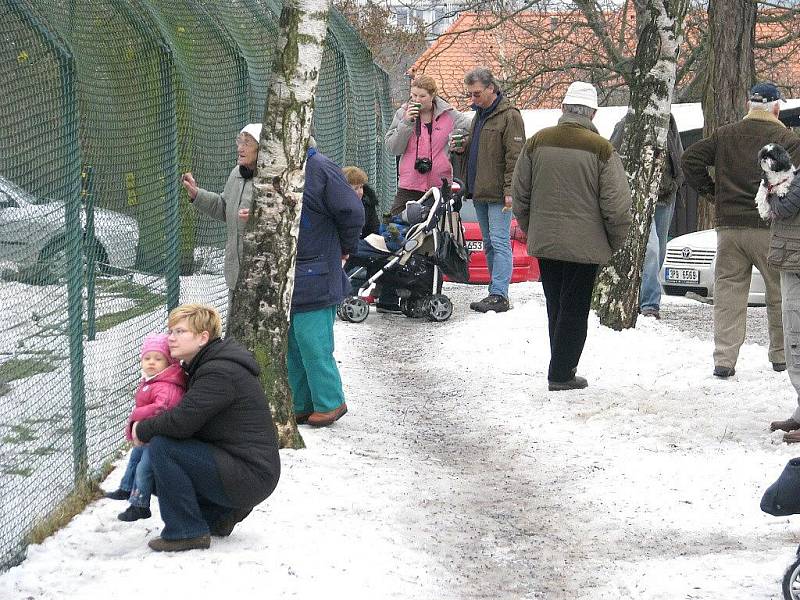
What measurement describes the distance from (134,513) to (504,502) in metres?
1.85

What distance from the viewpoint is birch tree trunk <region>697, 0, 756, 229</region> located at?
1589 centimetres

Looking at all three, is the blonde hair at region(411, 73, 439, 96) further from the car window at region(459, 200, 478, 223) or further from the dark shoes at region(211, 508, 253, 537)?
the dark shoes at region(211, 508, 253, 537)

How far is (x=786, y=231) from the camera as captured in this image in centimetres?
736

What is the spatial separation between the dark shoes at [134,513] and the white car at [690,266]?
9867mm

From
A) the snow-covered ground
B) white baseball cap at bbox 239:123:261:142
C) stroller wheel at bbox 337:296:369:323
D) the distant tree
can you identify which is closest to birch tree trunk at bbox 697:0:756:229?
stroller wheel at bbox 337:296:369:323

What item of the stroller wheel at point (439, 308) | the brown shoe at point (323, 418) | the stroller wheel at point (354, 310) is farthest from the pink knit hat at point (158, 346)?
the stroller wheel at point (439, 308)

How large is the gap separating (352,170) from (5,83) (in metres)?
5.28

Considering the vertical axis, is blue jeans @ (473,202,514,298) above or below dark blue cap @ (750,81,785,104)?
below

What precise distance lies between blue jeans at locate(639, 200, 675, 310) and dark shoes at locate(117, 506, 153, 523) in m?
7.39

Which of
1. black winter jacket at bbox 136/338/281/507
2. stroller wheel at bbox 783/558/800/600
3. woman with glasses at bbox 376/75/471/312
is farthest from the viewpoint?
woman with glasses at bbox 376/75/471/312

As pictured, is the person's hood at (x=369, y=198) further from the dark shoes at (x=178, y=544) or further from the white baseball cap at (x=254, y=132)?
the dark shoes at (x=178, y=544)

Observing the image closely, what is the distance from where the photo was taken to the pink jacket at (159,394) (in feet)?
18.1

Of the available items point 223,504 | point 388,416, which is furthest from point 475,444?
point 223,504

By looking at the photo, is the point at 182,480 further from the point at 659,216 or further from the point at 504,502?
the point at 659,216
